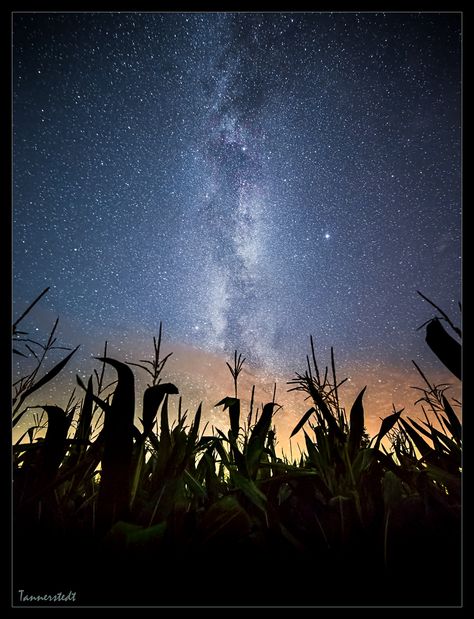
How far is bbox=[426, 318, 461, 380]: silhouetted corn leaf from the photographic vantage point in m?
0.92

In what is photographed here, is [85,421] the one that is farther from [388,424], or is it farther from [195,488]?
[388,424]

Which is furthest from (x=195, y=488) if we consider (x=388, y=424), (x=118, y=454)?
(x=388, y=424)

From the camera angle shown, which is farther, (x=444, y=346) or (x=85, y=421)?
(x=85, y=421)

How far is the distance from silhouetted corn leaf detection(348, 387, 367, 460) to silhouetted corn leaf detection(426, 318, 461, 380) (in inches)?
12.9

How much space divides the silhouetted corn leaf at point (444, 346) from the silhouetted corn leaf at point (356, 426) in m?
0.33

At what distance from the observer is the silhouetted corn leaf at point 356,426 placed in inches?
42.9

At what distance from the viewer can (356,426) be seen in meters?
1.12

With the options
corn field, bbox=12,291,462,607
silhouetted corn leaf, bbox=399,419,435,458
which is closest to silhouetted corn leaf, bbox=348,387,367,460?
corn field, bbox=12,291,462,607

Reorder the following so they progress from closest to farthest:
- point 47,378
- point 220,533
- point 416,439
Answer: point 220,533, point 47,378, point 416,439

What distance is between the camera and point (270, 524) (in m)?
0.83

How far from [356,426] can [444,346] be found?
0.44 m

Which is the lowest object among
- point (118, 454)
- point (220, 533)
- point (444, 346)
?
point (220, 533)

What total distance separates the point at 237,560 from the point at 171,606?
171mm
